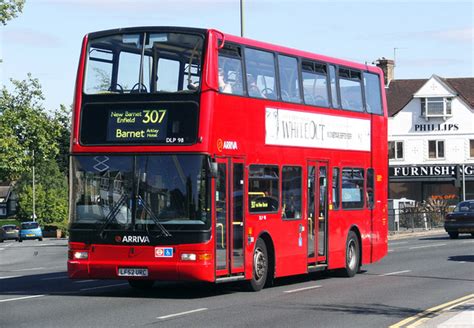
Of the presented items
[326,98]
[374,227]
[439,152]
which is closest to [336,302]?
[326,98]

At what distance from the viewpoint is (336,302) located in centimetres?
1722

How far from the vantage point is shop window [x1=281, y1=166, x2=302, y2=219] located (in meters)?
20.2

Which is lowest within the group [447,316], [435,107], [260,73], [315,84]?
[447,316]

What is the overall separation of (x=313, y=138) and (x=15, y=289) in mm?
6447

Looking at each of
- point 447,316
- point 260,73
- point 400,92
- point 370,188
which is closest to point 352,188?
point 370,188

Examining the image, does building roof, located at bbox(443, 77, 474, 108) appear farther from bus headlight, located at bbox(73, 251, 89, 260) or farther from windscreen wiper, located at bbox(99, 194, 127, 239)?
bus headlight, located at bbox(73, 251, 89, 260)

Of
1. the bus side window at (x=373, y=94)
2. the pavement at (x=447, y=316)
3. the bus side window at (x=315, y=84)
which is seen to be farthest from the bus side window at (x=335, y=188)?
the pavement at (x=447, y=316)

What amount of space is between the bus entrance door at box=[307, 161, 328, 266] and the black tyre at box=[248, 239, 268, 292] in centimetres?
205

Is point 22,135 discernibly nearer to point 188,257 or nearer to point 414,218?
point 414,218

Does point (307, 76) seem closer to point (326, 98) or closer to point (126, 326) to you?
point (326, 98)

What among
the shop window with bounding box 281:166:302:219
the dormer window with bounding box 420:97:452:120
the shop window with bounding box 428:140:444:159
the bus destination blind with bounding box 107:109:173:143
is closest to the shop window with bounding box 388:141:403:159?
the shop window with bounding box 428:140:444:159

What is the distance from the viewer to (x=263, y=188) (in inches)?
767

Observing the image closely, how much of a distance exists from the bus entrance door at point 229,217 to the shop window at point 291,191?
1.76 meters

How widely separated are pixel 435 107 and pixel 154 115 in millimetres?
69397
